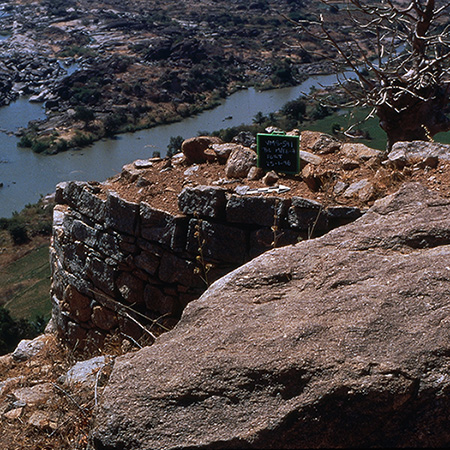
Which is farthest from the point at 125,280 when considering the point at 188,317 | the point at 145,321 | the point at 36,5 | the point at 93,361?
the point at 36,5

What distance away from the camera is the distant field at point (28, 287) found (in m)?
13.9

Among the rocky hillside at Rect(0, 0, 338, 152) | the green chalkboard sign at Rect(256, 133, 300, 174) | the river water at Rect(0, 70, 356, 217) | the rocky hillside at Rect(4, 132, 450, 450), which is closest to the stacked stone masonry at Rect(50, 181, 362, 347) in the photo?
the green chalkboard sign at Rect(256, 133, 300, 174)

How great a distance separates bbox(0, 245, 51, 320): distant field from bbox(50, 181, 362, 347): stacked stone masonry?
7.95 metres

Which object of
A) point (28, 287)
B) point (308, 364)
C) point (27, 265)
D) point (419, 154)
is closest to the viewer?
point (308, 364)


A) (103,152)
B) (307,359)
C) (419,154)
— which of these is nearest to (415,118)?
(419,154)

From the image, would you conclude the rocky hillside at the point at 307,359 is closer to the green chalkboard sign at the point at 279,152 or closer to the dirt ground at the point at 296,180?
the dirt ground at the point at 296,180

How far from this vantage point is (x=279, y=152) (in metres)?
4.12

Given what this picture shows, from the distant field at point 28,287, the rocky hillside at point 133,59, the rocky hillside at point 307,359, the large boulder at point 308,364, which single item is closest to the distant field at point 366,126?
the rocky hillside at point 307,359

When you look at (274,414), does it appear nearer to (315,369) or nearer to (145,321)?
(315,369)

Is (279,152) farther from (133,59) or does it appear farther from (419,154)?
(133,59)

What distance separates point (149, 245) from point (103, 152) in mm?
22999

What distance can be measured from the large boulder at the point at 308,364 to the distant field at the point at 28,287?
36.6 feet

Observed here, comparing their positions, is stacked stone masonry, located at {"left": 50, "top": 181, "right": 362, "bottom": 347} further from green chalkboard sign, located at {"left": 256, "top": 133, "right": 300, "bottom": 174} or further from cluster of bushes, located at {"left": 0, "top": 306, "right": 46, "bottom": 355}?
cluster of bushes, located at {"left": 0, "top": 306, "right": 46, "bottom": 355}

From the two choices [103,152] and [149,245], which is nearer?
[149,245]
